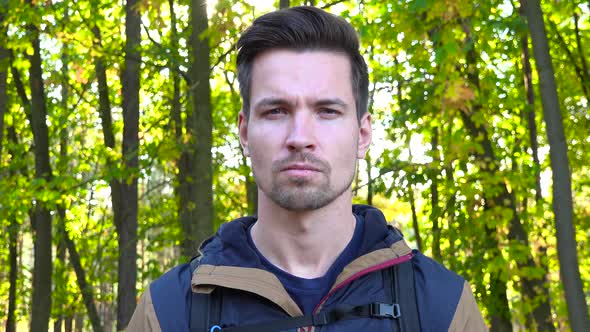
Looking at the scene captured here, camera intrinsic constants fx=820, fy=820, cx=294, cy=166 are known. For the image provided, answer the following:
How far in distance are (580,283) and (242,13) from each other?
4111mm

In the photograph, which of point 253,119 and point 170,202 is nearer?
point 253,119

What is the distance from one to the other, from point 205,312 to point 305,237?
0.40m

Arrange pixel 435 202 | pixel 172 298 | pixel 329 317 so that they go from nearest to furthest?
pixel 329 317, pixel 172 298, pixel 435 202

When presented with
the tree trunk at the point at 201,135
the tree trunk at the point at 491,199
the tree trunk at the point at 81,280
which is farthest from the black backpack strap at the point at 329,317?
the tree trunk at the point at 81,280

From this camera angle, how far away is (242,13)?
812 cm

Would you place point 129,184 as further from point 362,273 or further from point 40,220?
point 362,273

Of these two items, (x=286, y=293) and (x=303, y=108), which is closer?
(x=286, y=293)

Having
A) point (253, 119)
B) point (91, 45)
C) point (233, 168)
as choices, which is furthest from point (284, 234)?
point (233, 168)

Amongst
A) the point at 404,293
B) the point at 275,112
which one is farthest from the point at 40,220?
the point at 404,293

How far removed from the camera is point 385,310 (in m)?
2.55

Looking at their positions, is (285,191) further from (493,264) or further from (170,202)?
(170,202)

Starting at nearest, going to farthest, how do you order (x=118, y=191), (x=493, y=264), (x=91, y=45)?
(x=493, y=264), (x=91, y=45), (x=118, y=191)

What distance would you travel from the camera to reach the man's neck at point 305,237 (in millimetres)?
2670

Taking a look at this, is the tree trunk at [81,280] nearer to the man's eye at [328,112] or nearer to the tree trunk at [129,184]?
the tree trunk at [129,184]
